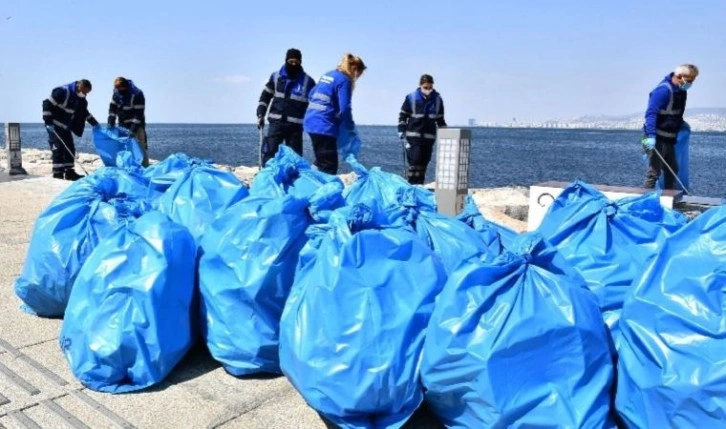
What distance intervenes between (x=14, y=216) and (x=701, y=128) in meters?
185

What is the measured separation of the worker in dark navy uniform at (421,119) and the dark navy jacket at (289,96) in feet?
6.44

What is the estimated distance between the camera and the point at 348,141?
559 cm

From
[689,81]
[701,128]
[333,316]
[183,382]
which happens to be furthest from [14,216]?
[701,128]

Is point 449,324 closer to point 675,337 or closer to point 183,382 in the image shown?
point 675,337

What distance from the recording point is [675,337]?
1.99m

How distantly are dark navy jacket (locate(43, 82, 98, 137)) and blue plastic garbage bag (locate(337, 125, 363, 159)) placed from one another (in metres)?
4.72

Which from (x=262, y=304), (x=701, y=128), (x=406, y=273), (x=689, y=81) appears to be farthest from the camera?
(x=701, y=128)

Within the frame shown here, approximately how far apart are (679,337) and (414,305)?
838 millimetres

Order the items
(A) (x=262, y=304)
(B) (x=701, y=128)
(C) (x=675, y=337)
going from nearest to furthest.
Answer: (C) (x=675, y=337)
(A) (x=262, y=304)
(B) (x=701, y=128)

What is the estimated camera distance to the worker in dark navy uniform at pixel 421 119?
755 centimetres

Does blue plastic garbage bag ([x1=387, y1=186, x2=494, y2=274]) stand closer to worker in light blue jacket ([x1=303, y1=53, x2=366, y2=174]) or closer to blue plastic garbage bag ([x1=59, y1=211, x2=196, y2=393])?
blue plastic garbage bag ([x1=59, y1=211, x2=196, y2=393])

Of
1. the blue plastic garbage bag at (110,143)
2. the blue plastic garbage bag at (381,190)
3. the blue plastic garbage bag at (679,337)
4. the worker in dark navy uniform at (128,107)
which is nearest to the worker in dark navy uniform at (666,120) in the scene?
the blue plastic garbage bag at (381,190)

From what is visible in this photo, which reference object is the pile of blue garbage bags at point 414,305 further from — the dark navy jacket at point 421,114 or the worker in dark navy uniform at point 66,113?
the worker in dark navy uniform at point 66,113

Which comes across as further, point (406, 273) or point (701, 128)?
point (701, 128)
